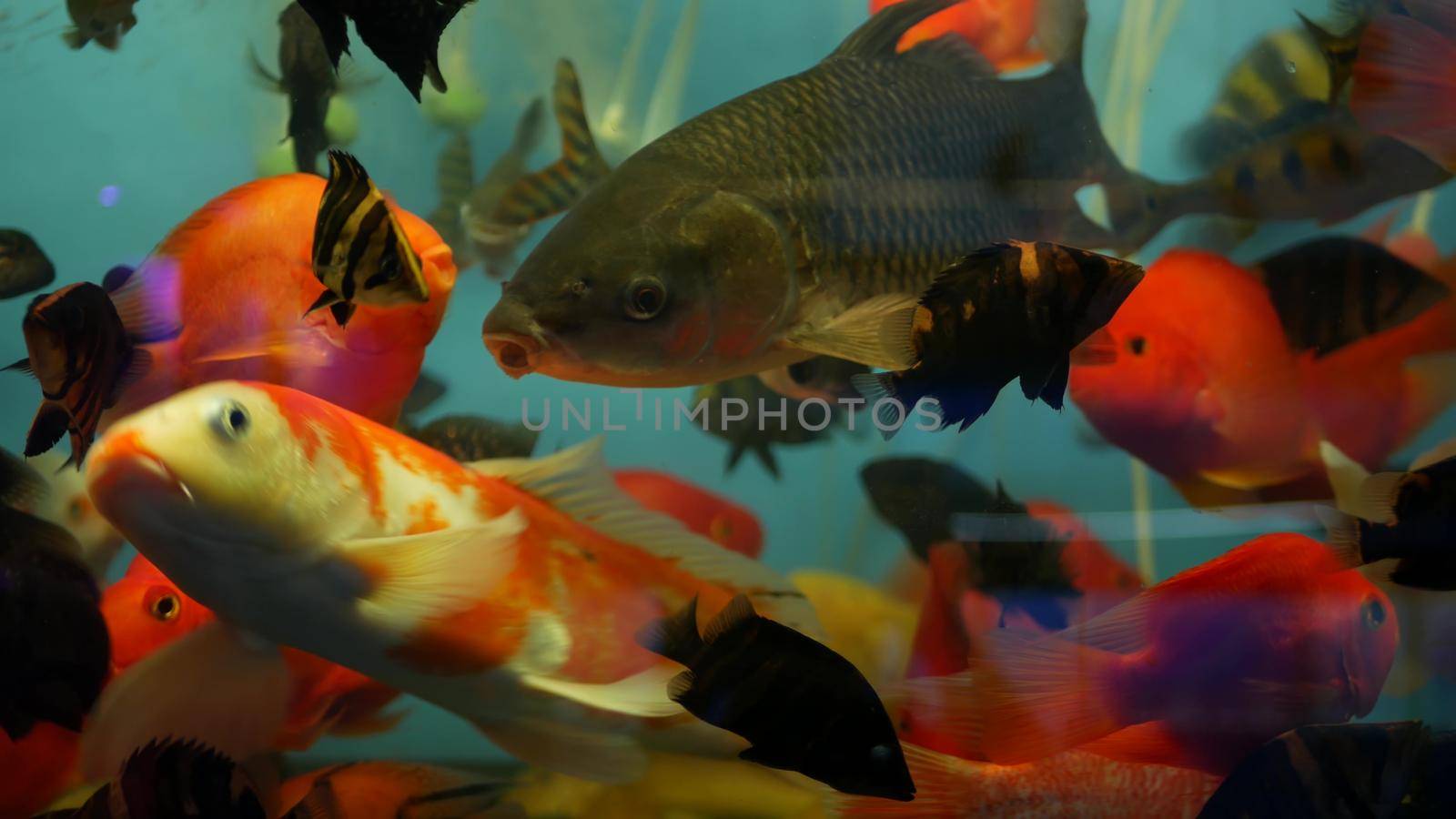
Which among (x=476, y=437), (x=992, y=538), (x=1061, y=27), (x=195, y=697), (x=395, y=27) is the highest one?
(x=1061, y=27)

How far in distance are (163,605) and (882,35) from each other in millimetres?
1345

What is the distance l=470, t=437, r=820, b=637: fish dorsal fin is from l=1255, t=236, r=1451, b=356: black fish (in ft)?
3.22

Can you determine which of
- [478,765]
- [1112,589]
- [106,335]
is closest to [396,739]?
[478,765]

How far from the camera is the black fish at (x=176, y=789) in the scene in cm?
116

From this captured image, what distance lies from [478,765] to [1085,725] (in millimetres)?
905

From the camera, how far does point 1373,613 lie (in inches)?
53.7

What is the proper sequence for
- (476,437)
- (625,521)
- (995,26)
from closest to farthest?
(625,521)
(476,437)
(995,26)

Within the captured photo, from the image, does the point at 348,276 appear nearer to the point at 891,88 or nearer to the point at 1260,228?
the point at 891,88

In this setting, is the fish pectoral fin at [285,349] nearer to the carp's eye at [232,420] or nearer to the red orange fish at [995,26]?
the carp's eye at [232,420]

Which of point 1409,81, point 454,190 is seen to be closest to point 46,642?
point 454,190

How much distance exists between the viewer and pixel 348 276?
999mm

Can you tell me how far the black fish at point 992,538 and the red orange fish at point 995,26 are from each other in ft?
2.30

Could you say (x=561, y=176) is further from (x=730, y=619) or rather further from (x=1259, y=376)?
(x=1259, y=376)

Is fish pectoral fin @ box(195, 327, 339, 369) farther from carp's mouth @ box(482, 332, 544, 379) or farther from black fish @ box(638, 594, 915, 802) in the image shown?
black fish @ box(638, 594, 915, 802)
